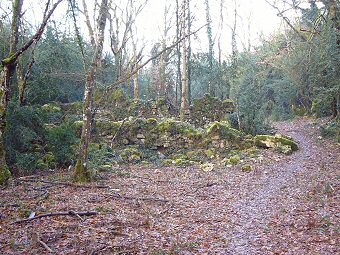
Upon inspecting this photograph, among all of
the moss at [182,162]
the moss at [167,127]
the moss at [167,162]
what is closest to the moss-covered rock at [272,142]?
the moss at [182,162]

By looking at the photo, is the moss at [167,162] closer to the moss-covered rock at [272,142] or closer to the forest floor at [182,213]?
the forest floor at [182,213]

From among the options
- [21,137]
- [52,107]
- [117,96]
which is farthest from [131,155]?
[117,96]

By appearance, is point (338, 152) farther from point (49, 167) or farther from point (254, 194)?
point (49, 167)

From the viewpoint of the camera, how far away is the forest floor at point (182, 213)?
16.1 feet

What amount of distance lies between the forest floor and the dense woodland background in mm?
1730

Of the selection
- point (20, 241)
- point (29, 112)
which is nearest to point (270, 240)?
point (20, 241)

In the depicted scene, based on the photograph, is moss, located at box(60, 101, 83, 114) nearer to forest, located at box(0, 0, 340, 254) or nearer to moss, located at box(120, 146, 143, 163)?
forest, located at box(0, 0, 340, 254)

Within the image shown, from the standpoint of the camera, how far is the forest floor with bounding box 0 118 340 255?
4.92m

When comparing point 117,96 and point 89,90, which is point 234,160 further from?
point 117,96

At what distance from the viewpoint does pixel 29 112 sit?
35.4 feet

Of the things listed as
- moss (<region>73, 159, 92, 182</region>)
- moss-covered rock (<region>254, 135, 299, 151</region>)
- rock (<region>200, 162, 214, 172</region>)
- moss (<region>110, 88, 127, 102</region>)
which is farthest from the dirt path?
moss (<region>110, 88, 127, 102</region>)

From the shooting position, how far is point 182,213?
6.95 metres

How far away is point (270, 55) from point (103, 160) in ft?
58.3

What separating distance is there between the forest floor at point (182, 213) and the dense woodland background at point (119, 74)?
5.67 feet
